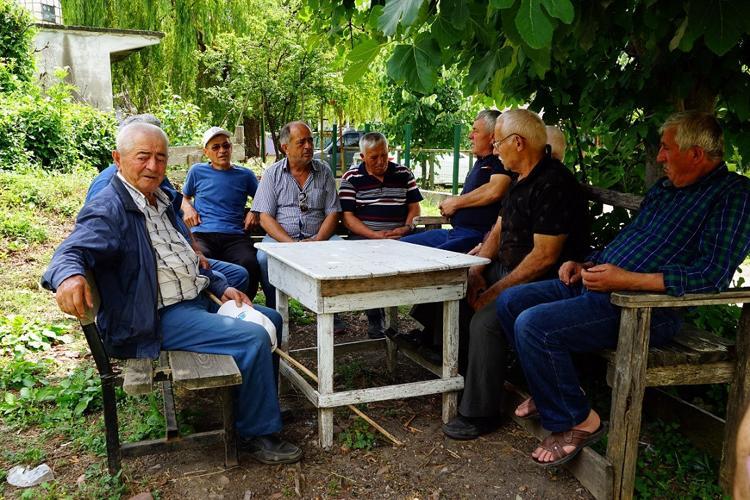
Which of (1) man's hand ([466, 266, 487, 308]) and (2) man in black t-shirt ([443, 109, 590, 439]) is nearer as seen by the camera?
(2) man in black t-shirt ([443, 109, 590, 439])

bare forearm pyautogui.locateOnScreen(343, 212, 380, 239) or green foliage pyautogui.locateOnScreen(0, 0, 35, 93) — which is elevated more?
green foliage pyautogui.locateOnScreen(0, 0, 35, 93)

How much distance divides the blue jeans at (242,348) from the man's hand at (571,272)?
1.55m

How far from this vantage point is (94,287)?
289 centimetres

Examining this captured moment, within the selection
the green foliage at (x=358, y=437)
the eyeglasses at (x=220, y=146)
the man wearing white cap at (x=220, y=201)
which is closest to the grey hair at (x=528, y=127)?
the green foliage at (x=358, y=437)

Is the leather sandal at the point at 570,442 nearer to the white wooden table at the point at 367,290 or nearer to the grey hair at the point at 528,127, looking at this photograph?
the white wooden table at the point at 367,290

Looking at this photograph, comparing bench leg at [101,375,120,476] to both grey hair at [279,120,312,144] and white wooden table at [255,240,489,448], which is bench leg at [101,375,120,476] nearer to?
white wooden table at [255,240,489,448]

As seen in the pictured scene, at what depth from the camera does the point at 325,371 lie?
331cm

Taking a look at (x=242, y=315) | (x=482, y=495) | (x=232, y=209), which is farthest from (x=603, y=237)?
(x=232, y=209)

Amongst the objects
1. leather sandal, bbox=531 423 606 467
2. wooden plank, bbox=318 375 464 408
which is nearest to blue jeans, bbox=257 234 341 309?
wooden plank, bbox=318 375 464 408

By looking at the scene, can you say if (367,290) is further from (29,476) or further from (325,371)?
(29,476)

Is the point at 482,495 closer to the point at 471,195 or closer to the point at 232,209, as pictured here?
the point at 471,195

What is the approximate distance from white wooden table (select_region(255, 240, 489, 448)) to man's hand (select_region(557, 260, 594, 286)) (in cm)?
41

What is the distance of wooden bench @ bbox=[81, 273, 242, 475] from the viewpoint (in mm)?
2781

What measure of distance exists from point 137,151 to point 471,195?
2.23 meters
